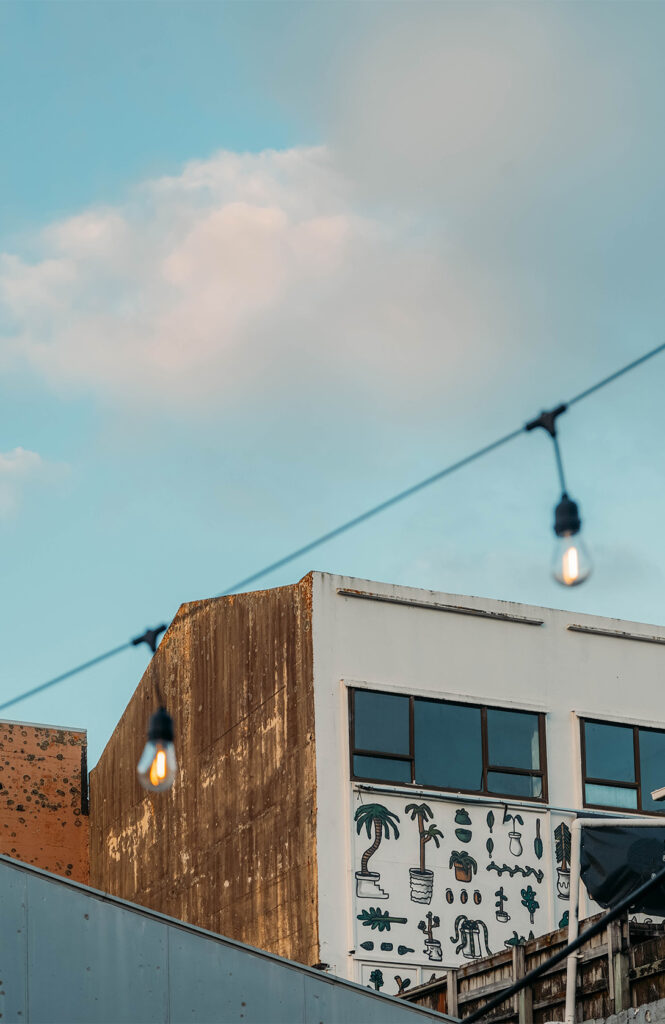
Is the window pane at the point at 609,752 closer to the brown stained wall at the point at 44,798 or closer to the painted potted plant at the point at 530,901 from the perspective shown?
the painted potted plant at the point at 530,901

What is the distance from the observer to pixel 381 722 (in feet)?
83.5

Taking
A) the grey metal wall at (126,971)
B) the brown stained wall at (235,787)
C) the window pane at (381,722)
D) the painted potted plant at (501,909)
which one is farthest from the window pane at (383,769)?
the grey metal wall at (126,971)

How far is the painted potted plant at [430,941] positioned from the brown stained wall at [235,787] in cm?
179

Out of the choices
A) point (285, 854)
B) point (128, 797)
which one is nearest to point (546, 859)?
point (285, 854)

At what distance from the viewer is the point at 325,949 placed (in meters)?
23.6

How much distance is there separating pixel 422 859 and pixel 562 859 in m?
2.52

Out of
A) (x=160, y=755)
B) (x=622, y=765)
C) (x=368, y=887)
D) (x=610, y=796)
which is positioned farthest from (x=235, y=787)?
(x=160, y=755)

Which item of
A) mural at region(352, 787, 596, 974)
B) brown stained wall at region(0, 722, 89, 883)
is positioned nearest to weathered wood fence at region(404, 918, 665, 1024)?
mural at region(352, 787, 596, 974)

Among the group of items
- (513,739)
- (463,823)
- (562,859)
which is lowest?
(562,859)

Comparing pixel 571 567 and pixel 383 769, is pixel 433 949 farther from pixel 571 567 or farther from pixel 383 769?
pixel 571 567

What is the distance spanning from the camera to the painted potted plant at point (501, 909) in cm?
A: 2491

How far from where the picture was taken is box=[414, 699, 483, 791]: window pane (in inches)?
999

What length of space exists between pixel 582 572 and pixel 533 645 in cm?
1659

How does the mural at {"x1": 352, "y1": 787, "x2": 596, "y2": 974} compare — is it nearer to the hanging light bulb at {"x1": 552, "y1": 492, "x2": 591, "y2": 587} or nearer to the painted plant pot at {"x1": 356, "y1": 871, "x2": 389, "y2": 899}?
the painted plant pot at {"x1": 356, "y1": 871, "x2": 389, "y2": 899}
